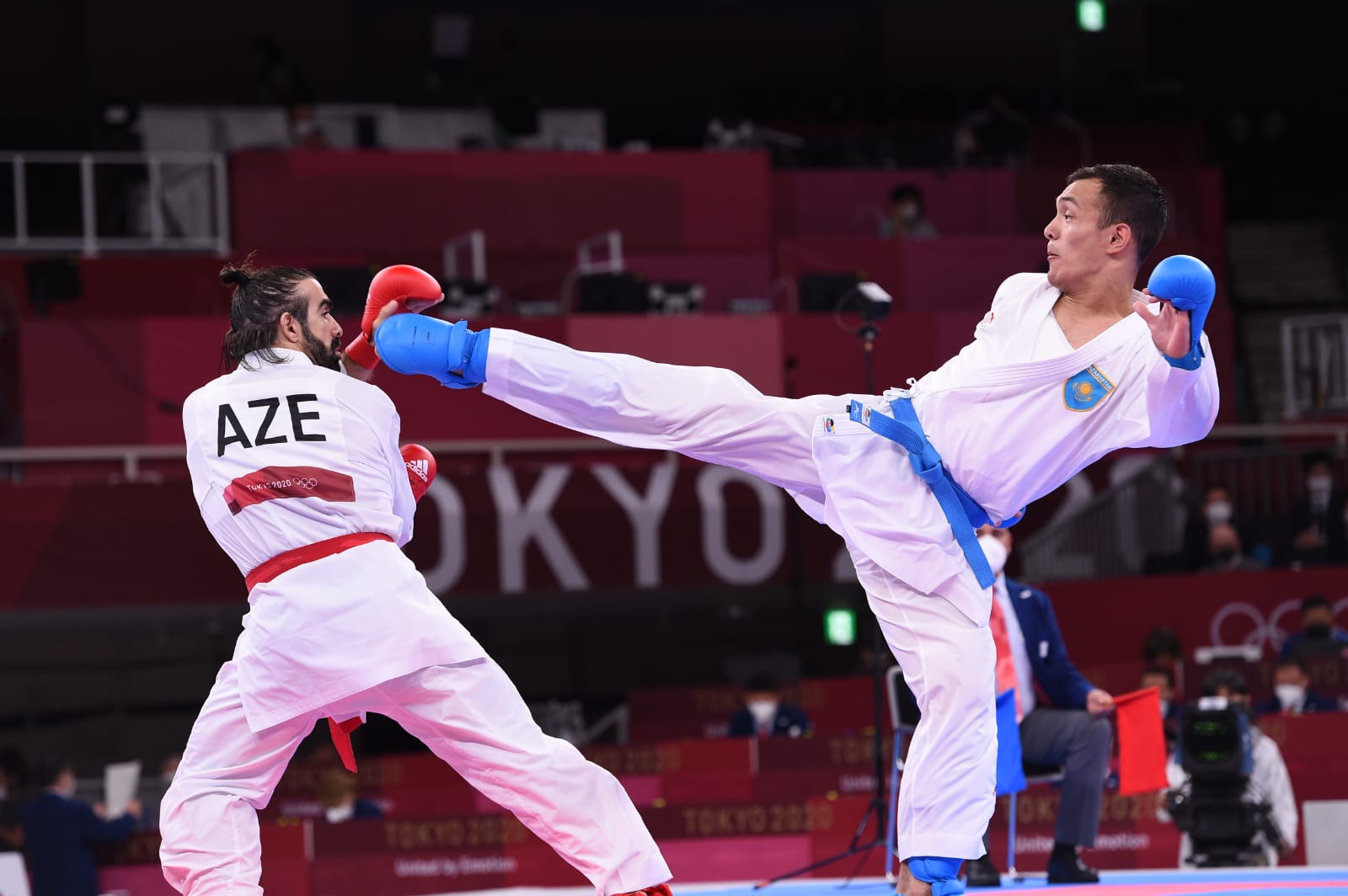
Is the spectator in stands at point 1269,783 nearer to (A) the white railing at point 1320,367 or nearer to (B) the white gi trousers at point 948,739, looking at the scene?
(B) the white gi trousers at point 948,739

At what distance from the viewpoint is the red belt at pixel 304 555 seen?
150 inches

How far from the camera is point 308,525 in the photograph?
3.80m

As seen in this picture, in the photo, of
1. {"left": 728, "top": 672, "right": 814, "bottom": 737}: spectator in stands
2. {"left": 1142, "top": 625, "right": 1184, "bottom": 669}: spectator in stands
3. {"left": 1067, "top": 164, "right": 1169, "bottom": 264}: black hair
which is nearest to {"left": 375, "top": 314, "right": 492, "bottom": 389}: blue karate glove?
{"left": 1067, "top": 164, "right": 1169, "bottom": 264}: black hair

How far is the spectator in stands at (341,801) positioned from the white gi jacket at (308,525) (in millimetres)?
5363

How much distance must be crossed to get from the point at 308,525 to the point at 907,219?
11.6m

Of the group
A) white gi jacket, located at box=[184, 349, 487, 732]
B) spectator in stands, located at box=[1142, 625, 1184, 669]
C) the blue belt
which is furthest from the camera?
spectator in stands, located at box=[1142, 625, 1184, 669]

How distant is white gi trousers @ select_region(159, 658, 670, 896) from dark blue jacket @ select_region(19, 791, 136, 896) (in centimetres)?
438

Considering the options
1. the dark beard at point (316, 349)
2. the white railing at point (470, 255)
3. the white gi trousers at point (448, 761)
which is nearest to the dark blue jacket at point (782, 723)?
the white railing at point (470, 255)

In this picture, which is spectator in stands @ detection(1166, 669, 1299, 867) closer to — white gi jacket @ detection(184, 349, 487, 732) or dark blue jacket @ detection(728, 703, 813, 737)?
dark blue jacket @ detection(728, 703, 813, 737)

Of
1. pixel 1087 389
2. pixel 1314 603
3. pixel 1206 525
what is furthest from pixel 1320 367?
pixel 1087 389

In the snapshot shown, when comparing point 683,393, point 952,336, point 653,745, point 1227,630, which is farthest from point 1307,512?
point 683,393

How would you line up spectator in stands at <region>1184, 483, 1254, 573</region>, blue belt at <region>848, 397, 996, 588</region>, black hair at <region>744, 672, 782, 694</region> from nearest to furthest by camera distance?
blue belt at <region>848, 397, 996, 588</region>
black hair at <region>744, 672, 782, 694</region>
spectator in stands at <region>1184, 483, 1254, 573</region>

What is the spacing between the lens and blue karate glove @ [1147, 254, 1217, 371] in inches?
143

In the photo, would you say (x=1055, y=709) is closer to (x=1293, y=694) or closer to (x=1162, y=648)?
(x=1293, y=694)
